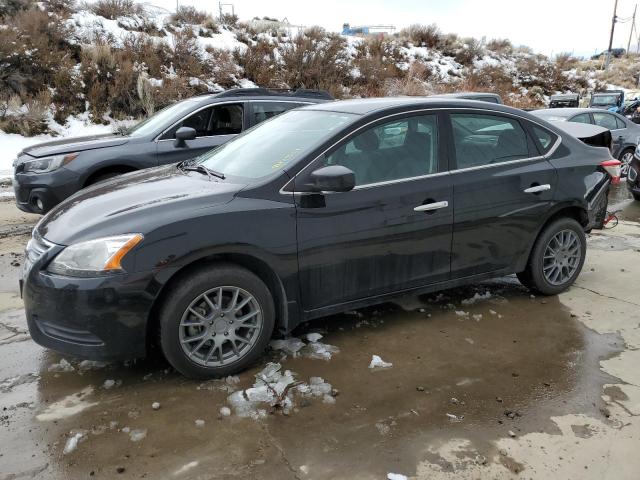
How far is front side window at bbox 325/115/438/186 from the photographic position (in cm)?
374

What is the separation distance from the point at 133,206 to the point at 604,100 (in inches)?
920

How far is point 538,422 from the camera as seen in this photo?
3.03 meters

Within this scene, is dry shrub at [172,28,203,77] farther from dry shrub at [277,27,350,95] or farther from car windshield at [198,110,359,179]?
car windshield at [198,110,359,179]

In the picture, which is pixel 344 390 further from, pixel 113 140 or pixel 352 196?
pixel 113 140

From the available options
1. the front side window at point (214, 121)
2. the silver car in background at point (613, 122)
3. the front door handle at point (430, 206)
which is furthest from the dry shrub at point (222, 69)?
the front door handle at point (430, 206)

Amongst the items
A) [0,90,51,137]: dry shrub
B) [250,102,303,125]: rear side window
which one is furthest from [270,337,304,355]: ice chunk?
[0,90,51,137]: dry shrub

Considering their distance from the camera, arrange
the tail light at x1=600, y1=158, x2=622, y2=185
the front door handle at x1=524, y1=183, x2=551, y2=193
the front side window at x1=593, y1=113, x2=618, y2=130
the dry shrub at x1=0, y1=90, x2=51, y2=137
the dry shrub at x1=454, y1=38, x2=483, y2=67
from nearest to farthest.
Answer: the front door handle at x1=524, y1=183, x2=551, y2=193, the tail light at x1=600, y1=158, x2=622, y2=185, the front side window at x1=593, y1=113, x2=618, y2=130, the dry shrub at x1=0, y1=90, x2=51, y2=137, the dry shrub at x1=454, y1=38, x2=483, y2=67

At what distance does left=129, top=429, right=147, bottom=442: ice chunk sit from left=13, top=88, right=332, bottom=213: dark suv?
4166 millimetres

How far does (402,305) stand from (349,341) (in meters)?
0.86

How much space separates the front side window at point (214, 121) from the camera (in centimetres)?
691

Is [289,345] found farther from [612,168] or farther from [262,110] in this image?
[262,110]

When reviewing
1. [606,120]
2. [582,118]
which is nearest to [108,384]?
[582,118]

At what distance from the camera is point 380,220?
3.74 m

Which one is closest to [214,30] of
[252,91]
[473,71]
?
[473,71]
